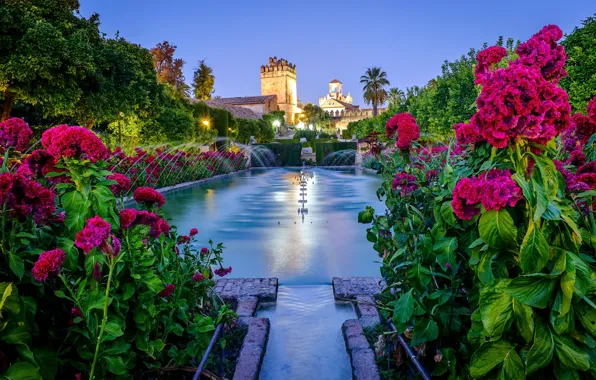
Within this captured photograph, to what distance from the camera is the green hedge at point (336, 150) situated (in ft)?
100

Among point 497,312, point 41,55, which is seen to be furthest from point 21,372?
point 41,55

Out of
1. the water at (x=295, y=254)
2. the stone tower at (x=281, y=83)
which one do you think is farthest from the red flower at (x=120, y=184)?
the stone tower at (x=281, y=83)

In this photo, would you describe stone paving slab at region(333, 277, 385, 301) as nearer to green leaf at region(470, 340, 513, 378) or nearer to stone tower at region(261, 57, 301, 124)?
green leaf at region(470, 340, 513, 378)

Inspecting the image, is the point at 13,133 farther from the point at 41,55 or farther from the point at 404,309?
the point at 41,55

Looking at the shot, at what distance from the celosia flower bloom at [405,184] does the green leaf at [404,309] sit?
0.87 m

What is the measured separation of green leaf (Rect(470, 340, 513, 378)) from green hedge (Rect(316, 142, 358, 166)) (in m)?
28.9

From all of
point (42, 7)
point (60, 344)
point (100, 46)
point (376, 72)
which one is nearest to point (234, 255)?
point (60, 344)

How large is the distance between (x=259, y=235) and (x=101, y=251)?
210 inches

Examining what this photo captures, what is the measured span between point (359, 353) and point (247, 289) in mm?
1557

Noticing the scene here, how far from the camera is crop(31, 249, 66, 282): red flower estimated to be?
159cm

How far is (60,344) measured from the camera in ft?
6.45

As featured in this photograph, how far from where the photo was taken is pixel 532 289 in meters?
1.43

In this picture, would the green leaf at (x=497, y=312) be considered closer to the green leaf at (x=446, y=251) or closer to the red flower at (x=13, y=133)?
the green leaf at (x=446, y=251)

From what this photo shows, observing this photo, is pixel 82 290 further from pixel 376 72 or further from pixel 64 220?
pixel 376 72
